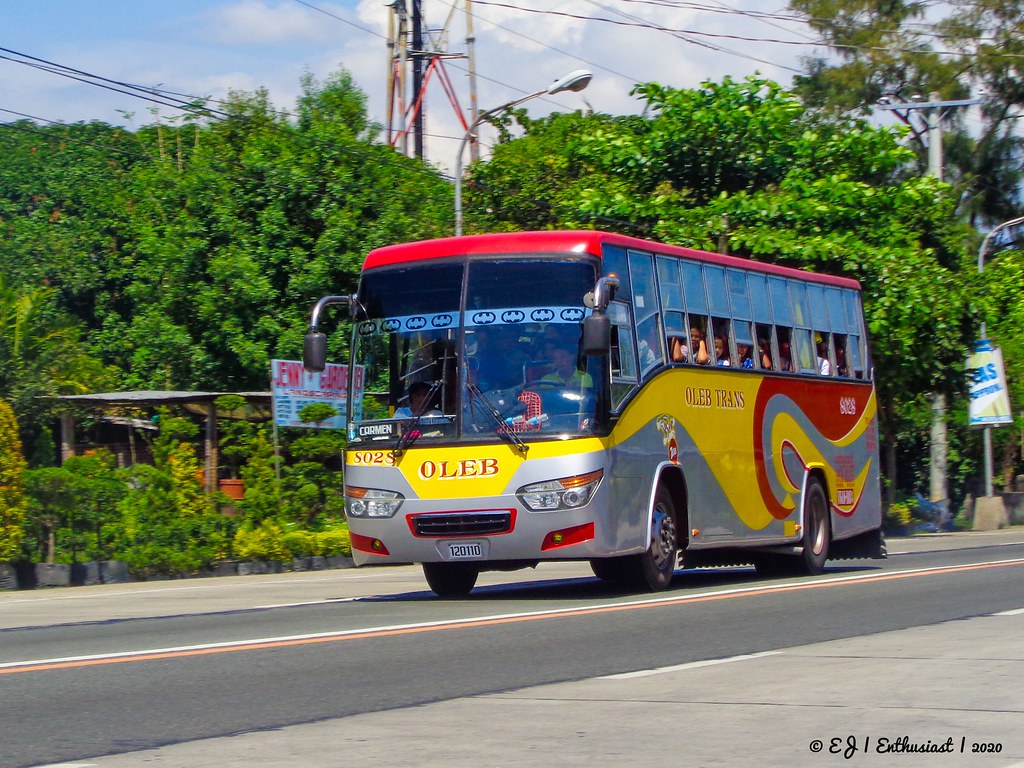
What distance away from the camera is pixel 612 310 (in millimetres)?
13945

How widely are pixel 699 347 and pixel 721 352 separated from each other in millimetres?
608

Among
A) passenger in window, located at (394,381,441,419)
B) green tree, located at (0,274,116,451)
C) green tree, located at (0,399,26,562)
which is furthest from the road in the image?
green tree, located at (0,274,116,451)

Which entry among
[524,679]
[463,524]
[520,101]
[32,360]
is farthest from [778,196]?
[524,679]

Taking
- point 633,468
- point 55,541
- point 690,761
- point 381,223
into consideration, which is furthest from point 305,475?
point 690,761

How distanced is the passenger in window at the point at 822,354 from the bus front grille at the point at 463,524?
7.01 m

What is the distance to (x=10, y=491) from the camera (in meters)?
19.5

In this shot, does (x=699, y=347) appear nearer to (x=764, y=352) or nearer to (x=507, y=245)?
(x=764, y=352)

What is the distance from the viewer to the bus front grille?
13.4 metres

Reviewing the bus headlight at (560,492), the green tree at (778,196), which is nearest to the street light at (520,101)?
the green tree at (778,196)

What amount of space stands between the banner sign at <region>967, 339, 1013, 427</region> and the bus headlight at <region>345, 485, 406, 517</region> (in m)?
26.1

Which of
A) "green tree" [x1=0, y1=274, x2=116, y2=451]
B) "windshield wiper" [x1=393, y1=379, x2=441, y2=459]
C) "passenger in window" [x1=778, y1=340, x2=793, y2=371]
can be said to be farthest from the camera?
"green tree" [x1=0, y1=274, x2=116, y2=451]

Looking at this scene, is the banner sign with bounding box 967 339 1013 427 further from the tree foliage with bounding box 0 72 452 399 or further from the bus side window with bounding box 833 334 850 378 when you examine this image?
the bus side window with bounding box 833 334 850 378

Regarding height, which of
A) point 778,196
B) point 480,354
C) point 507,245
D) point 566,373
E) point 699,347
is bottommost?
point 566,373

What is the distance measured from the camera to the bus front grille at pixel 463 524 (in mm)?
13367
